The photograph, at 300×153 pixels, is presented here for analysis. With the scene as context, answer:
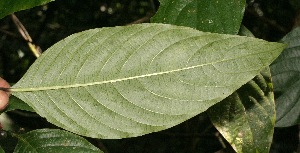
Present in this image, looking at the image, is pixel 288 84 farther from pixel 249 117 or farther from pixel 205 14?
pixel 205 14

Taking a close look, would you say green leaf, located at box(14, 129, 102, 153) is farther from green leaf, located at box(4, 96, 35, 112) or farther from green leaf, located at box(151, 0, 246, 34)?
green leaf, located at box(151, 0, 246, 34)

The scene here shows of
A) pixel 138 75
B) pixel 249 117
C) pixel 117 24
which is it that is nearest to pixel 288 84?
pixel 249 117

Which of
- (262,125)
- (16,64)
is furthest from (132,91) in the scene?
(16,64)

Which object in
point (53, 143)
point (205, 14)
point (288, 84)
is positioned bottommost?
point (288, 84)

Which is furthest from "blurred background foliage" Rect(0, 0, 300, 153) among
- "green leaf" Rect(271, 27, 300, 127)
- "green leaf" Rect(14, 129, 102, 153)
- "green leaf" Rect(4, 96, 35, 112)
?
"green leaf" Rect(14, 129, 102, 153)

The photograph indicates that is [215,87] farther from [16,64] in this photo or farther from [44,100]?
[16,64]
